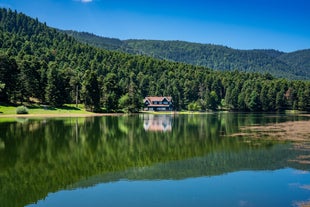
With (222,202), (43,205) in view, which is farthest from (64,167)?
(222,202)

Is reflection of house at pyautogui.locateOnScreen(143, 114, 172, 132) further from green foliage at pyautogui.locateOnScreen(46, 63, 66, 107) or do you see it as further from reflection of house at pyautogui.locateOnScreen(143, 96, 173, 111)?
reflection of house at pyautogui.locateOnScreen(143, 96, 173, 111)

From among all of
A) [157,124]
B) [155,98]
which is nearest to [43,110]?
[157,124]

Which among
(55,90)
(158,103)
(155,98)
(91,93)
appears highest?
(55,90)

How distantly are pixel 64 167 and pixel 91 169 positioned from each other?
2143 millimetres

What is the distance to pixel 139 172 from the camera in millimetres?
25828

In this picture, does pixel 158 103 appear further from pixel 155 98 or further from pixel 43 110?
pixel 43 110

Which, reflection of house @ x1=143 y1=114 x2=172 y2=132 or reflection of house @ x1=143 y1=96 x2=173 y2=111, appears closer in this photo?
reflection of house @ x1=143 y1=114 x2=172 y2=132

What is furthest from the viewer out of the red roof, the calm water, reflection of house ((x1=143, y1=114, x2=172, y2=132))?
the red roof

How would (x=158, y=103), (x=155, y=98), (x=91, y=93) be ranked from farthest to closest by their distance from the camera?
(x=155, y=98)
(x=158, y=103)
(x=91, y=93)

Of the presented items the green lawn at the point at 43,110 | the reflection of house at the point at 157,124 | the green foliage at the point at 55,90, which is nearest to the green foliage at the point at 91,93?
the green lawn at the point at 43,110

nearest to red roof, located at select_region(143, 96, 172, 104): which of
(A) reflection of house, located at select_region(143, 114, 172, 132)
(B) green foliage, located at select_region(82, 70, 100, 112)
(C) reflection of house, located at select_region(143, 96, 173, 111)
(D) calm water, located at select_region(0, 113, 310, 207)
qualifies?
(C) reflection of house, located at select_region(143, 96, 173, 111)

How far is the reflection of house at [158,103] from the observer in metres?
179

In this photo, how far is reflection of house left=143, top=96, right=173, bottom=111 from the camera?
179m

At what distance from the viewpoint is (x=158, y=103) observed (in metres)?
180
